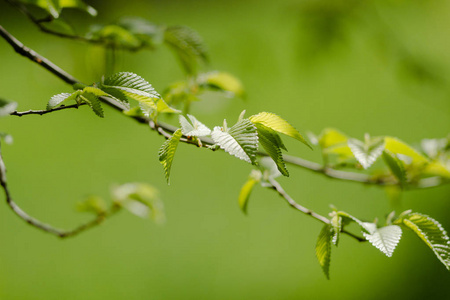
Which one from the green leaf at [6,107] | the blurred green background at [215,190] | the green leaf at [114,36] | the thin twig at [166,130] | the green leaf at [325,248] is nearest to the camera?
the green leaf at [6,107]

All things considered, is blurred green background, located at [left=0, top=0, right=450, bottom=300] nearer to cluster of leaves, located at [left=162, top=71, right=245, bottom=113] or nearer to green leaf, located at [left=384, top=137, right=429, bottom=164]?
cluster of leaves, located at [left=162, top=71, right=245, bottom=113]

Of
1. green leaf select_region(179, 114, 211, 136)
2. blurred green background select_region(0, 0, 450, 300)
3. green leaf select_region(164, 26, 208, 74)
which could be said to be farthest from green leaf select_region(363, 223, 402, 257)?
blurred green background select_region(0, 0, 450, 300)

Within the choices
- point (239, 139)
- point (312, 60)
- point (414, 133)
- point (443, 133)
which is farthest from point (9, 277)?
point (443, 133)

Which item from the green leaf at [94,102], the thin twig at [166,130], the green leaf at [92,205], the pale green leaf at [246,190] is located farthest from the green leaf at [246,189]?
the green leaf at [92,205]

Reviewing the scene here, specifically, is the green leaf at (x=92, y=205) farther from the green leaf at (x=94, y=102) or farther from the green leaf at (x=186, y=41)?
the green leaf at (x=94, y=102)

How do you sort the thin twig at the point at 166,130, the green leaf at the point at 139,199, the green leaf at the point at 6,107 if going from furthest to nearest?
the green leaf at the point at 139,199 → the thin twig at the point at 166,130 → the green leaf at the point at 6,107

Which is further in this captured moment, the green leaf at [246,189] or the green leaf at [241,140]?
the green leaf at [246,189]
